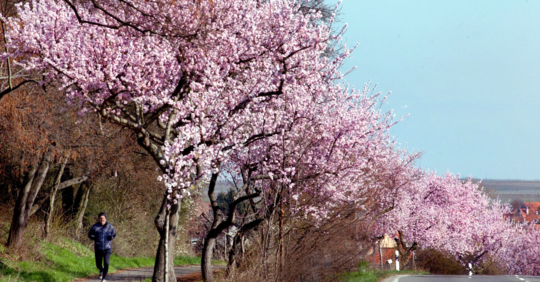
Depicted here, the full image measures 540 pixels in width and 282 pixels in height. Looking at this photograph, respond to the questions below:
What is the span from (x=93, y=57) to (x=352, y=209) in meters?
8.89

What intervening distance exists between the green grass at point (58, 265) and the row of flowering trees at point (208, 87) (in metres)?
3.74

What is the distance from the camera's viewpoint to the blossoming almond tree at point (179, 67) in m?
10.2

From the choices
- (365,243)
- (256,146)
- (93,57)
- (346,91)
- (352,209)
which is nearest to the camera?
(93,57)

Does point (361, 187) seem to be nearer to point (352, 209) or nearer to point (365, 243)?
point (352, 209)

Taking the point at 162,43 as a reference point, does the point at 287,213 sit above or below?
below

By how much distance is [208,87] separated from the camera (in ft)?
38.0

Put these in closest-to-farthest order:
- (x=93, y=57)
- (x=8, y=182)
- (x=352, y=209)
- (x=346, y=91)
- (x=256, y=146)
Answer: (x=93, y=57) → (x=256, y=146) → (x=352, y=209) → (x=346, y=91) → (x=8, y=182)

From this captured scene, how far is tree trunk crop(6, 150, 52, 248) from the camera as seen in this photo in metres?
15.8

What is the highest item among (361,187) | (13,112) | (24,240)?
(13,112)

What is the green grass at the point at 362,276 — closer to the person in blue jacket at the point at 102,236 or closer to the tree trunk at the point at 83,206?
the person in blue jacket at the point at 102,236

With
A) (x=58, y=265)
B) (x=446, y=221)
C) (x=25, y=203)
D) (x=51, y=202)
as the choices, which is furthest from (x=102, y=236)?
(x=446, y=221)

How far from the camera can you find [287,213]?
47.2 feet

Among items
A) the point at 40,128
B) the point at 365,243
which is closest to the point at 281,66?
the point at 40,128

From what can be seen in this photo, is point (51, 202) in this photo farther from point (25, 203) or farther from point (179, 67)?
point (179, 67)
